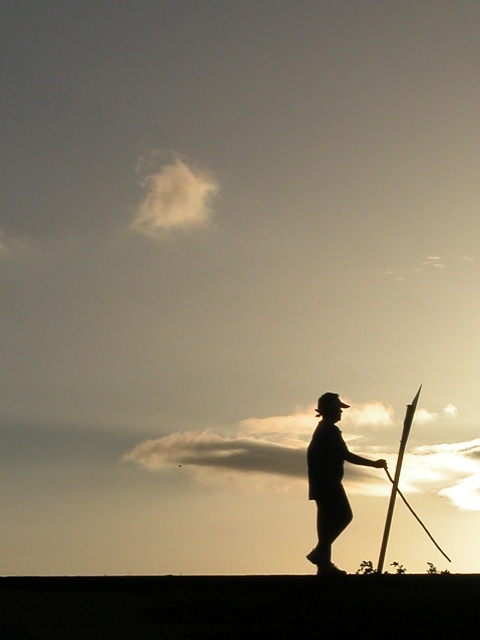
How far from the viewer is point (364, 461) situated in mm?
16453

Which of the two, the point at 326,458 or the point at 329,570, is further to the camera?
the point at 326,458
